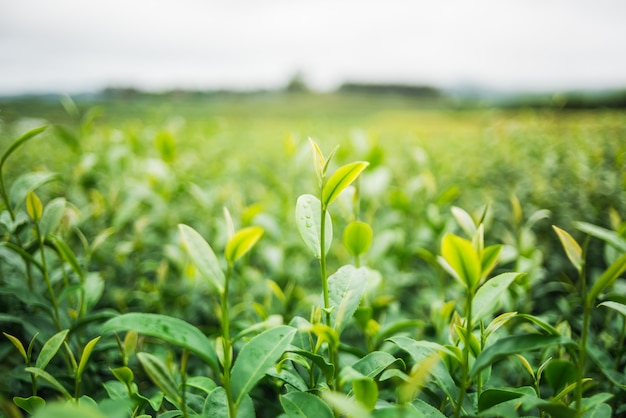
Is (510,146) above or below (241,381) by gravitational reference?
above

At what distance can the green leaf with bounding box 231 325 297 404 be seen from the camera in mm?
602

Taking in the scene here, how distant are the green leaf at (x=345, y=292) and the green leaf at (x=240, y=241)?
0.21m

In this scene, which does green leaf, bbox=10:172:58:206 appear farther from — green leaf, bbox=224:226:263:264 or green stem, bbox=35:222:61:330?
green leaf, bbox=224:226:263:264

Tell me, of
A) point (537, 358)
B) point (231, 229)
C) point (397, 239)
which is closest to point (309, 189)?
point (397, 239)

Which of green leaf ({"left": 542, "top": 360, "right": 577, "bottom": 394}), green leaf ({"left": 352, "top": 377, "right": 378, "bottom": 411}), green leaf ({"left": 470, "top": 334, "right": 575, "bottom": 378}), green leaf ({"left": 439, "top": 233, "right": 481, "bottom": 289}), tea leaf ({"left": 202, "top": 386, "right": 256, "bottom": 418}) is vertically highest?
green leaf ({"left": 439, "top": 233, "right": 481, "bottom": 289})

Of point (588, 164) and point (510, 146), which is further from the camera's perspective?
point (510, 146)

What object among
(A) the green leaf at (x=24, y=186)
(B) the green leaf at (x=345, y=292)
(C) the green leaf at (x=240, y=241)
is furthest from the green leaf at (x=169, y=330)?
(A) the green leaf at (x=24, y=186)

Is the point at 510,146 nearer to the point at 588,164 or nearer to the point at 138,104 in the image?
the point at 588,164

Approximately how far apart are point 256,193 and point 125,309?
1.35 m

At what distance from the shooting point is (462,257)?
1.94ft

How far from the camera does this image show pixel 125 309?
1416mm

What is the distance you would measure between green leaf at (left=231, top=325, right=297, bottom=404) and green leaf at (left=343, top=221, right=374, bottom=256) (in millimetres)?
312

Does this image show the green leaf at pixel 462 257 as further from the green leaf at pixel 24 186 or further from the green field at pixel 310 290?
the green leaf at pixel 24 186

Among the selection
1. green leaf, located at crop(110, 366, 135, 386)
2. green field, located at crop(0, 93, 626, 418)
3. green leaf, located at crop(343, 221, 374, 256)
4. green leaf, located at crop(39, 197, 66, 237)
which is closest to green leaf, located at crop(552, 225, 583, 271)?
green field, located at crop(0, 93, 626, 418)
